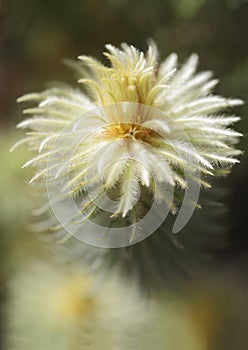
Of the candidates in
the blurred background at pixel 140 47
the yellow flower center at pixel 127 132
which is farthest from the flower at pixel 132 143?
the blurred background at pixel 140 47

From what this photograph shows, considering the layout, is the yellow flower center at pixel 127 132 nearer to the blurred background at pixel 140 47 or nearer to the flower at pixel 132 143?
the flower at pixel 132 143

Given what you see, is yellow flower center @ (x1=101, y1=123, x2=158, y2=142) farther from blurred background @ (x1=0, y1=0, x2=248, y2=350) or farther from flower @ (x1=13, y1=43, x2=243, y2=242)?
blurred background @ (x1=0, y1=0, x2=248, y2=350)

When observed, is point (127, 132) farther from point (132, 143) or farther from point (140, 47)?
point (140, 47)

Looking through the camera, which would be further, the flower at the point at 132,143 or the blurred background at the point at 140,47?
the blurred background at the point at 140,47

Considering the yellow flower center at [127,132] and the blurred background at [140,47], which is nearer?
the yellow flower center at [127,132]

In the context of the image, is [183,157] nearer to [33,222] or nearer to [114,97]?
[114,97]

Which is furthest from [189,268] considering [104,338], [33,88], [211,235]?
[33,88]
